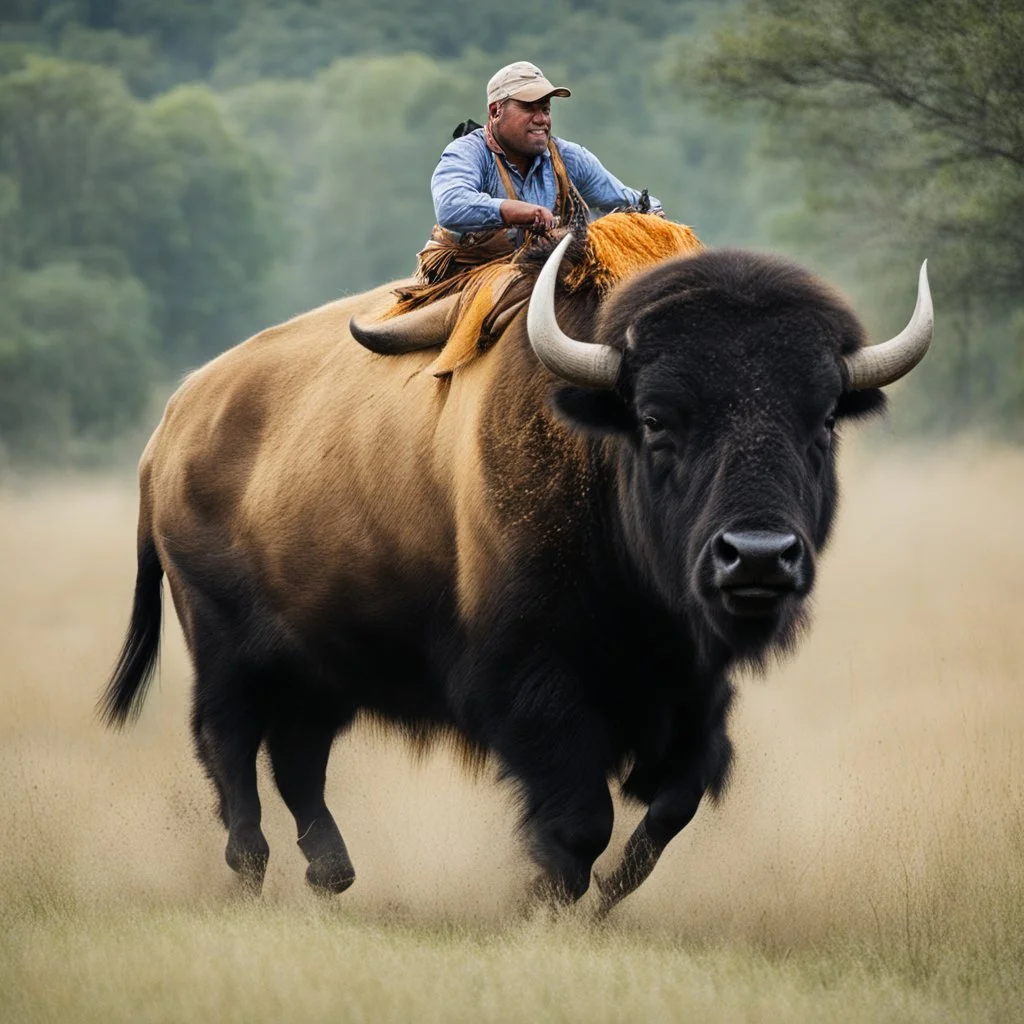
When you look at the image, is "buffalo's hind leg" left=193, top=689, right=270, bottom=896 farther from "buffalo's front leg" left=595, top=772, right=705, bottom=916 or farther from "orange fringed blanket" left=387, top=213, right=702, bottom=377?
"orange fringed blanket" left=387, top=213, right=702, bottom=377

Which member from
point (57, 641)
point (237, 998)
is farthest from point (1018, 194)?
point (237, 998)

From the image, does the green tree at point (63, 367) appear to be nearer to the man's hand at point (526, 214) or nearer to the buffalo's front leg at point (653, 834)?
the man's hand at point (526, 214)

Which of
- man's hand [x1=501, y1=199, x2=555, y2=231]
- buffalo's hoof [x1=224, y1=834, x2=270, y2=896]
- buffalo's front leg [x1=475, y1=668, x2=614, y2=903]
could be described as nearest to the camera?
buffalo's front leg [x1=475, y1=668, x2=614, y2=903]

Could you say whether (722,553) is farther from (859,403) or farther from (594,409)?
(859,403)

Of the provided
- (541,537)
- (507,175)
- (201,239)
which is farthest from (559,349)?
(201,239)

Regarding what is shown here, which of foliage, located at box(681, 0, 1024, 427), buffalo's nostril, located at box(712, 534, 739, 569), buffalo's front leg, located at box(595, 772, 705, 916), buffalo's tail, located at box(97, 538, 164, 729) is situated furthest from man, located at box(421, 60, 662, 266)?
foliage, located at box(681, 0, 1024, 427)

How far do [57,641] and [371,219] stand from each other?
166 ft

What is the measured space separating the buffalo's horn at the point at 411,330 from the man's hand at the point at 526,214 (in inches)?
16.4

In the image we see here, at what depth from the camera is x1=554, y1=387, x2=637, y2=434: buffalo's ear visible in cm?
617

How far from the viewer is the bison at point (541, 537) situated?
5910 mm

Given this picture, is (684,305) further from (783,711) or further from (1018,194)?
(1018,194)

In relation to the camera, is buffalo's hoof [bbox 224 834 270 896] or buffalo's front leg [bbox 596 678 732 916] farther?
buffalo's hoof [bbox 224 834 270 896]

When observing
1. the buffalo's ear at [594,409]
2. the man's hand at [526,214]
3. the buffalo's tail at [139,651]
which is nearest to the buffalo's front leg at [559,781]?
the buffalo's ear at [594,409]

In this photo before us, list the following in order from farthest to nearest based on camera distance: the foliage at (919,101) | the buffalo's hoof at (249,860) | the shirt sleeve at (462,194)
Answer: the foliage at (919,101), the buffalo's hoof at (249,860), the shirt sleeve at (462,194)
